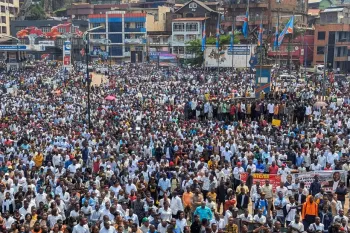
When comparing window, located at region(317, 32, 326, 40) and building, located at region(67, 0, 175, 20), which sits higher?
building, located at region(67, 0, 175, 20)

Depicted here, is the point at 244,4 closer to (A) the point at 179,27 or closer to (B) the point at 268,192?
(A) the point at 179,27

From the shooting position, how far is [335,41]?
178ft

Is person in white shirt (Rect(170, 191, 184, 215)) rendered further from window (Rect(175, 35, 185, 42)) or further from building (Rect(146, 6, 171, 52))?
window (Rect(175, 35, 185, 42))

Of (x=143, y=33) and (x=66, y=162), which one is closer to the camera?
(x=66, y=162)

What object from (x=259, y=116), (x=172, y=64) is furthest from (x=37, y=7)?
(x=259, y=116)

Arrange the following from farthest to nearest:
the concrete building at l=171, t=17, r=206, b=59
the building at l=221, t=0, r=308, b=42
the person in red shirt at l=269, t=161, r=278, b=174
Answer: the concrete building at l=171, t=17, r=206, b=59 → the building at l=221, t=0, r=308, b=42 → the person in red shirt at l=269, t=161, r=278, b=174

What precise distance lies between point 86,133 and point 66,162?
437 centimetres

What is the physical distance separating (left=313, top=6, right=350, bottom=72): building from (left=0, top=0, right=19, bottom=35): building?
52.0 metres

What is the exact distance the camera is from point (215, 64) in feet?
172

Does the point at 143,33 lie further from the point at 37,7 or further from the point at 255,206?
the point at 255,206

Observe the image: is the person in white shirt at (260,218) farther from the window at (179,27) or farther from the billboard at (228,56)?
the window at (179,27)

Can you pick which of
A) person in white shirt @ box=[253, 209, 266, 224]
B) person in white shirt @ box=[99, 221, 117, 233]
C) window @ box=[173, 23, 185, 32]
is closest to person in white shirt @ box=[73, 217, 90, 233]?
person in white shirt @ box=[99, 221, 117, 233]

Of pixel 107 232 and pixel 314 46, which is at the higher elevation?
pixel 314 46

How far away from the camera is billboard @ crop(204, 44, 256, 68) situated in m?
50.9
